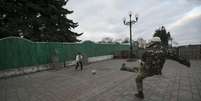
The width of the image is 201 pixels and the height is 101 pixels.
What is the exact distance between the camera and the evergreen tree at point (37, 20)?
68.7 feet

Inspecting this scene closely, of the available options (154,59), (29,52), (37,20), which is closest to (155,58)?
(154,59)

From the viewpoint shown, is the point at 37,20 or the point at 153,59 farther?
the point at 37,20

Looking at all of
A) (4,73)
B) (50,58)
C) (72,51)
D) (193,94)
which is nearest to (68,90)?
(193,94)

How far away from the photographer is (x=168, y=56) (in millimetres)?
6133

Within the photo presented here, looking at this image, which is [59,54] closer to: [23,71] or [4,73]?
[23,71]

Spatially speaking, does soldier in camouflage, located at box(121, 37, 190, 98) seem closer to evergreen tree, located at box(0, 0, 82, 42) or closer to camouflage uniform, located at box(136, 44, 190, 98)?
camouflage uniform, located at box(136, 44, 190, 98)

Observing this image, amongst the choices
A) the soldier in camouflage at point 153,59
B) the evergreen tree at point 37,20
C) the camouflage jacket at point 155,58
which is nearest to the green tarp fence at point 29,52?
the evergreen tree at point 37,20

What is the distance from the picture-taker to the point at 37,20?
2317 cm

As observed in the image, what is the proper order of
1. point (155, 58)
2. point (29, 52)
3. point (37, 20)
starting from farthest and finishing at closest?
point (37, 20)
point (29, 52)
point (155, 58)

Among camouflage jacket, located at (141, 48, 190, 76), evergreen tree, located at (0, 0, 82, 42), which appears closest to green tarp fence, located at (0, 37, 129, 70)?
evergreen tree, located at (0, 0, 82, 42)

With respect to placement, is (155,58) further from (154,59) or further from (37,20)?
(37,20)

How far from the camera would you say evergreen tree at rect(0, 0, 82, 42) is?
21.0 m

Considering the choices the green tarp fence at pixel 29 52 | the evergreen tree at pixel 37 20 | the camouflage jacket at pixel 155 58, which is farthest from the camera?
the evergreen tree at pixel 37 20

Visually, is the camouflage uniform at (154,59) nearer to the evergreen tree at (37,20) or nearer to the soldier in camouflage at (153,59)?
the soldier in camouflage at (153,59)
